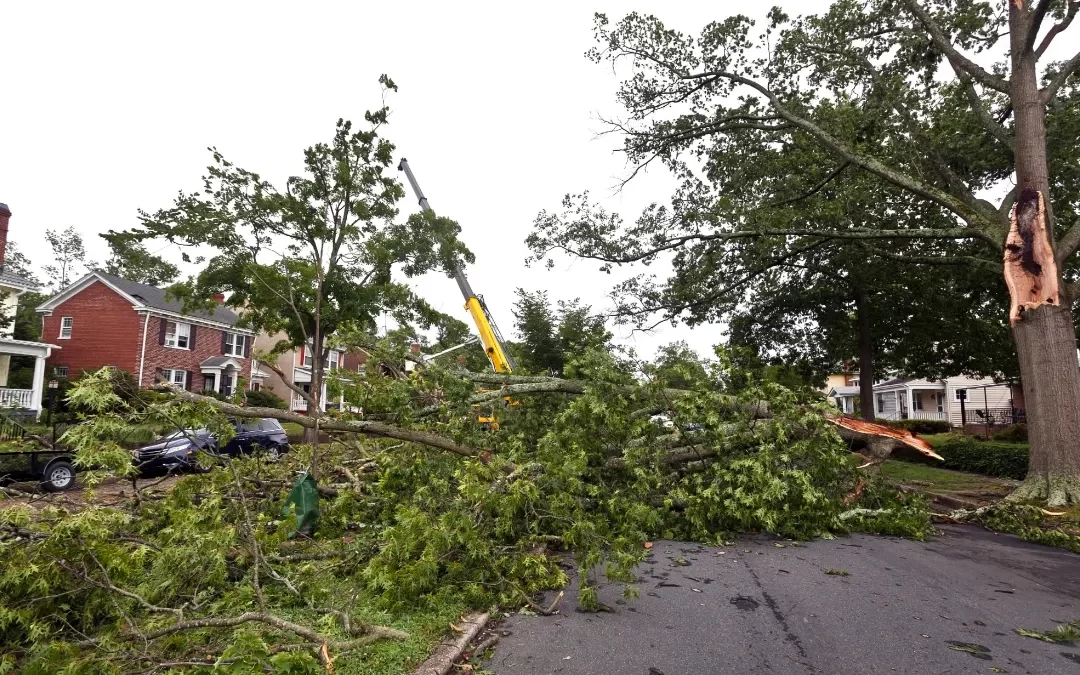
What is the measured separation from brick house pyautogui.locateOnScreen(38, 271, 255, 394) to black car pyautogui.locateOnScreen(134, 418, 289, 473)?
13.6 metres

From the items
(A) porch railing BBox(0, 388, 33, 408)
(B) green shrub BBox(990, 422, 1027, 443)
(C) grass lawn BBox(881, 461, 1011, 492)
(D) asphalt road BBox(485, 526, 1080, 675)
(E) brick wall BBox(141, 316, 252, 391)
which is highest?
(E) brick wall BBox(141, 316, 252, 391)

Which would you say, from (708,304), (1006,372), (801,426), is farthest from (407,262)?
(1006,372)

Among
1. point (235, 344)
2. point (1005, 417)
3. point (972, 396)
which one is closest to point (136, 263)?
point (235, 344)

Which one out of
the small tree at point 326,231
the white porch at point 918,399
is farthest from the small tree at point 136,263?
the white porch at point 918,399

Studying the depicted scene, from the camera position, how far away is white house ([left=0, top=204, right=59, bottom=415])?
2170 cm

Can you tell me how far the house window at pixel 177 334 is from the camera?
28734 millimetres

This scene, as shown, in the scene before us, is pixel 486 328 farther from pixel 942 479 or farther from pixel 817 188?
pixel 942 479

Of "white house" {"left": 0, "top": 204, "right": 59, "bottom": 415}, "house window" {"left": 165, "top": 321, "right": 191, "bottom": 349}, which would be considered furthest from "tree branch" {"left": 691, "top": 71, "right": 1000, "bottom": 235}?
→ "house window" {"left": 165, "top": 321, "right": 191, "bottom": 349}

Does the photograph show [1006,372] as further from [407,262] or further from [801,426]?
[407,262]

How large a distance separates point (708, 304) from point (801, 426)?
824cm

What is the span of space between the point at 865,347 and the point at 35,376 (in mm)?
29728

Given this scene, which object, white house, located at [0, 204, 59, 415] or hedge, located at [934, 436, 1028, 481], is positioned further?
white house, located at [0, 204, 59, 415]

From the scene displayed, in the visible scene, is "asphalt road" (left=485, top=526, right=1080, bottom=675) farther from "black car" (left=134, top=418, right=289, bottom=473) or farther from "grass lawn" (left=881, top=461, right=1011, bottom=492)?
"grass lawn" (left=881, top=461, right=1011, bottom=492)

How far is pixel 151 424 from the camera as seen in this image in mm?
4492
